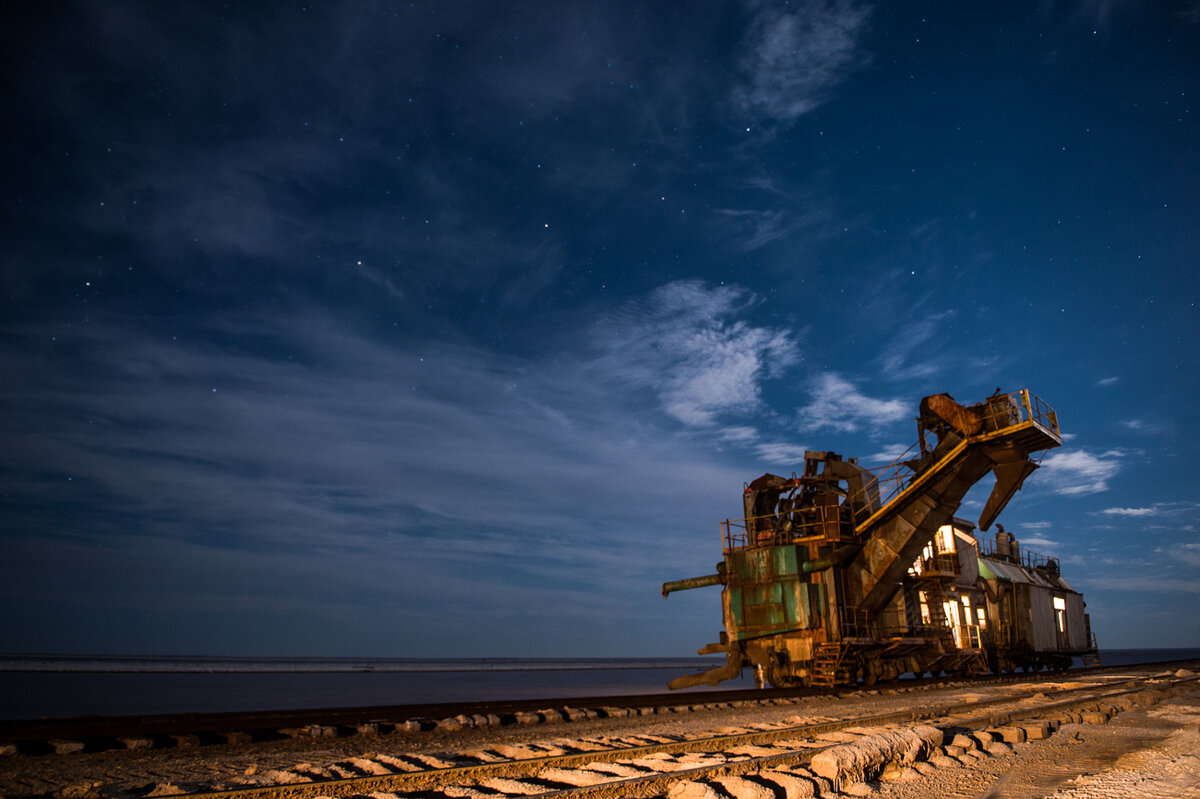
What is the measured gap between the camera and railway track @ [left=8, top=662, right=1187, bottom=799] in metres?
5.80

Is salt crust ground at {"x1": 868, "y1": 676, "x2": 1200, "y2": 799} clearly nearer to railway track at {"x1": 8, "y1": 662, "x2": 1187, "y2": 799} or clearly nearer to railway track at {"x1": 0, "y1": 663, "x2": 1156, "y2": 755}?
railway track at {"x1": 8, "y1": 662, "x2": 1187, "y2": 799}

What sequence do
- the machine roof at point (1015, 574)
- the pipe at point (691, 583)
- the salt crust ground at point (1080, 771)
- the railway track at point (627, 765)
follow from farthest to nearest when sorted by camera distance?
1. the machine roof at point (1015, 574)
2. the pipe at point (691, 583)
3. the salt crust ground at point (1080, 771)
4. the railway track at point (627, 765)

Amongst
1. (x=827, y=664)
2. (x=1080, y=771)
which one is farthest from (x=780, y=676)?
(x=1080, y=771)

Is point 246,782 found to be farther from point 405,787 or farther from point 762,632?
point 762,632

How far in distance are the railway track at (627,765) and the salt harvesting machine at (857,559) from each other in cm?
864

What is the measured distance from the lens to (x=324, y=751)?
8.19m

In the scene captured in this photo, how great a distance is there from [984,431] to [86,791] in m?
19.3

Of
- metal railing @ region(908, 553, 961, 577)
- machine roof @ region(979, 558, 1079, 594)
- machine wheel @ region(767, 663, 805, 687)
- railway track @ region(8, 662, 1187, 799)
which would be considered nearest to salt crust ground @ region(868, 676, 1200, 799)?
railway track @ region(8, 662, 1187, 799)

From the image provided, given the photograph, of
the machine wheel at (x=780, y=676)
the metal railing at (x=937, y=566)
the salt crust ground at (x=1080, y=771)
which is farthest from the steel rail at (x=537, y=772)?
the metal railing at (x=937, y=566)

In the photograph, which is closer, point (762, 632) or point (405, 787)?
point (405, 787)

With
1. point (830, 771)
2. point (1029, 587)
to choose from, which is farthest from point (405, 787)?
point (1029, 587)

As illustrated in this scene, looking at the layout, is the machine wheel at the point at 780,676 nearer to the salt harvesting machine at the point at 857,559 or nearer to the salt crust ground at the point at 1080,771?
the salt harvesting machine at the point at 857,559

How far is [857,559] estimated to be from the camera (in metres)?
20.0

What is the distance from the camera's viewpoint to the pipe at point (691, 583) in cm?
2136
